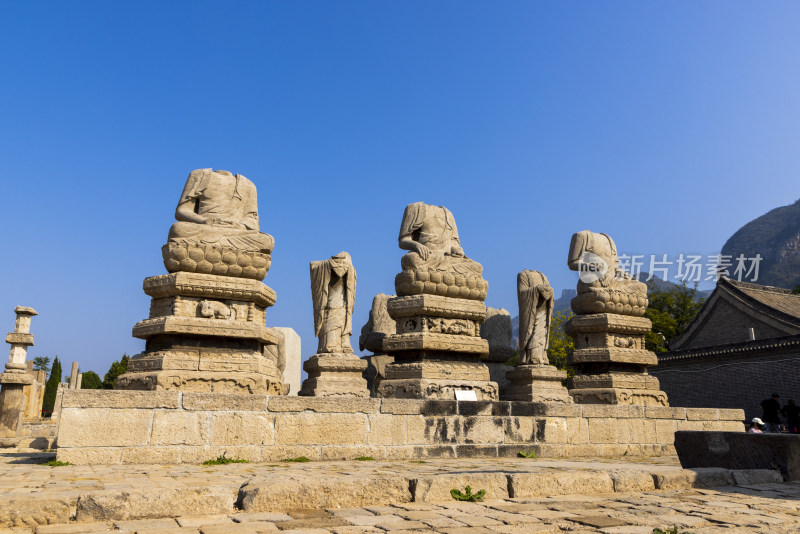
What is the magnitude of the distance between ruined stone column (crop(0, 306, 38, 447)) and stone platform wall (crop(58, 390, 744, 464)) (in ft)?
39.4

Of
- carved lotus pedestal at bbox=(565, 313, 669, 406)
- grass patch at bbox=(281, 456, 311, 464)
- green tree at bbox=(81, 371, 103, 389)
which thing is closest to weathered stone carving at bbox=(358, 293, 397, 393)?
carved lotus pedestal at bbox=(565, 313, 669, 406)

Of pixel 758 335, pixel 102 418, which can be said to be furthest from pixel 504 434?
pixel 758 335

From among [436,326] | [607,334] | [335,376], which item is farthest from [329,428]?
[607,334]

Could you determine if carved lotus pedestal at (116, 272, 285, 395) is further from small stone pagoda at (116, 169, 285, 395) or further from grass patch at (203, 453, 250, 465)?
grass patch at (203, 453, 250, 465)

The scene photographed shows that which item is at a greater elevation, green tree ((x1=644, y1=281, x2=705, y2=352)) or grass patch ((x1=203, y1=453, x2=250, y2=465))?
Result: green tree ((x1=644, y1=281, x2=705, y2=352))

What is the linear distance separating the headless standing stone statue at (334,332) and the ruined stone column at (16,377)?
1132 centimetres

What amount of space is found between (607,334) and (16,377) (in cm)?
1468

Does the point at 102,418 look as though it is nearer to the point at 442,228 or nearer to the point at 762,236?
the point at 442,228

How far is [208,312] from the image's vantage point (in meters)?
7.30

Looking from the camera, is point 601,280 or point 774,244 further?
point 774,244

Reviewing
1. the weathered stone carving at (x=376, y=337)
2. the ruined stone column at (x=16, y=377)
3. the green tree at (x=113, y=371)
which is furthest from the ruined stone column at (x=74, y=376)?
the weathered stone carving at (x=376, y=337)

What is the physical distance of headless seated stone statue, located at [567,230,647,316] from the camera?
10461 millimetres

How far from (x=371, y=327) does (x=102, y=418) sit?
6.85 m

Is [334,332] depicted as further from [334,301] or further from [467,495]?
[467,495]
